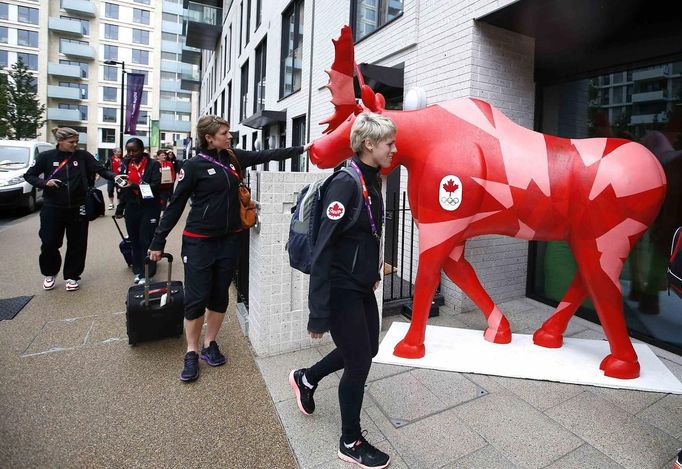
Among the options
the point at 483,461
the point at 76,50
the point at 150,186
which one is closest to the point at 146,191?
the point at 150,186

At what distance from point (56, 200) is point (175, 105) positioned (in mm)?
45985

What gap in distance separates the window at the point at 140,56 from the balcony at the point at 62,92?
6967 millimetres

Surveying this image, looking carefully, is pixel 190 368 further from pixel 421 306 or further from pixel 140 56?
pixel 140 56

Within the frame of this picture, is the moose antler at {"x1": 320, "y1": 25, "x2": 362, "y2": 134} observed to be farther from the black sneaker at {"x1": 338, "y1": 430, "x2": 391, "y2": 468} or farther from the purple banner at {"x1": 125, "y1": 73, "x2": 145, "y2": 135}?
the purple banner at {"x1": 125, "y1": 73, "x2": 145, "y2": 135}

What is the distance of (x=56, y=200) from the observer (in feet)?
16.2

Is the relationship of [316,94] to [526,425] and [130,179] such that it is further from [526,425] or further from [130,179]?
[526,425]

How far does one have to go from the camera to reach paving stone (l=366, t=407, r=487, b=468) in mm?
2334

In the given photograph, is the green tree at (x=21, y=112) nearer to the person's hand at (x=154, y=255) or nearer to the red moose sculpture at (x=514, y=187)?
the person's hand at (x=154, y=255)

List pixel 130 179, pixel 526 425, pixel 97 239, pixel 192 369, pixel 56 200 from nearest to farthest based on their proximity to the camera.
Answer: pixel 526 425
pixel 192 369
pixel 56 200
pixel 130 179
pixel 97 239

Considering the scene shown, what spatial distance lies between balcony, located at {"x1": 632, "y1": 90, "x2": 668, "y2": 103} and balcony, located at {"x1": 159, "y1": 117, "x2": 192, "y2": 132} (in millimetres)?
47634

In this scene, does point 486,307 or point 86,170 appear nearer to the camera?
point 486,307

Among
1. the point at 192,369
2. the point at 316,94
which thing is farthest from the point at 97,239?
the point at 192,369

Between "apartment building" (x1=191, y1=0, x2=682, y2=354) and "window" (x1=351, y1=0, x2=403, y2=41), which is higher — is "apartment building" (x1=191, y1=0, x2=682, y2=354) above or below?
below

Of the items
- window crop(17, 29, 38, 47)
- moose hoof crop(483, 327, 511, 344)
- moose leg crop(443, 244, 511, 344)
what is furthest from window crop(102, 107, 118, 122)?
moose hoof crop(483, 327, 511, 344)
